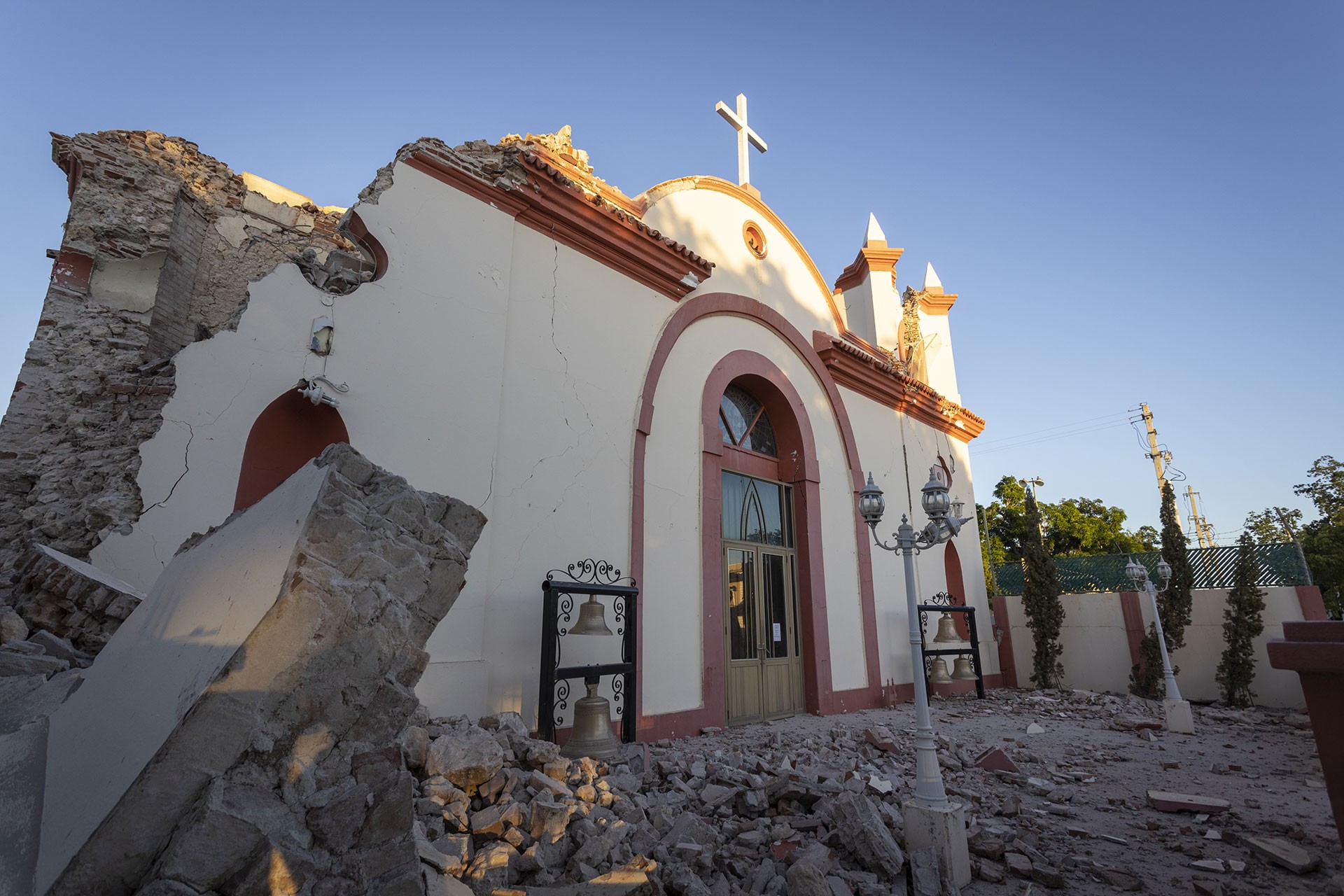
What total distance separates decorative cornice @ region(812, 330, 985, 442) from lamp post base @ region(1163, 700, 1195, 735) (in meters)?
6.29

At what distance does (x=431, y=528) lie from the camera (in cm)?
244

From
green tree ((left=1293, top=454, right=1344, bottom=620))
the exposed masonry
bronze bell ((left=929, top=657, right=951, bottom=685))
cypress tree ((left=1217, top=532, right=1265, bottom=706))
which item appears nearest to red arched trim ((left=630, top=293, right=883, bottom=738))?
bronze bell ((left=929, top=657, right=951, bottom=685))

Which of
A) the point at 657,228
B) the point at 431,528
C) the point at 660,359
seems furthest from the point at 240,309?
the point at 657,228

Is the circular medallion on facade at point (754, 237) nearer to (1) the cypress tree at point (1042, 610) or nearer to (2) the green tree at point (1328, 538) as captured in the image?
(1) the cypress tree at point (1042, 610)

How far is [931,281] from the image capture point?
1463 cm

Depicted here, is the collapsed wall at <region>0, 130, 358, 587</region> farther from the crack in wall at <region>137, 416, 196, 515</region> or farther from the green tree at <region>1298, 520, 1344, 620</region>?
the green tree at <region>1298, 520, 1344, 620</region>

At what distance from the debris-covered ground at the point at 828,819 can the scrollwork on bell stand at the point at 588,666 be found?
0.39 metres

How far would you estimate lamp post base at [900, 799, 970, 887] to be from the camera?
3.67 metres

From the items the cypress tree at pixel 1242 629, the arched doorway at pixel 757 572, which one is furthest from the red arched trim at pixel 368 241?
the cypress tree at pixel 1242 629

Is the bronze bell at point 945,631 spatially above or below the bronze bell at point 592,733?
above

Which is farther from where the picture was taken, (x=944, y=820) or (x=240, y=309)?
(x=240, y=309)

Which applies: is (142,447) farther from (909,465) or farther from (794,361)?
(909,465)

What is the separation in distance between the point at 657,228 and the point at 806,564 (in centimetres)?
527

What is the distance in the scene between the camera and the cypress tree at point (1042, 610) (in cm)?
1320
